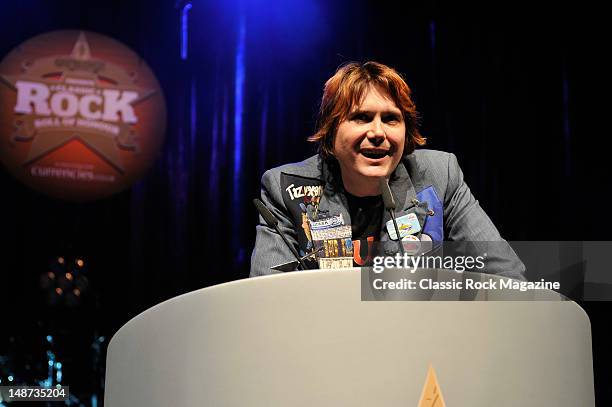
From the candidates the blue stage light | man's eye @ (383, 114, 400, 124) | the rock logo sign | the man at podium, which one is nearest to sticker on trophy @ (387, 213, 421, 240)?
the man at podium

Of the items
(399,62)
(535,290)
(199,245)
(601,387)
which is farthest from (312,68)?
(535,290)

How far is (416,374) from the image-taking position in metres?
0.98

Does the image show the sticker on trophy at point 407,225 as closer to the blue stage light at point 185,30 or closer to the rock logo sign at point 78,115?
the rock logo sign at point 78,115

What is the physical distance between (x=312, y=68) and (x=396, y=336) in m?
3.20

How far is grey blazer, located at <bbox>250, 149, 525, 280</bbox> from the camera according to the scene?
183 cm

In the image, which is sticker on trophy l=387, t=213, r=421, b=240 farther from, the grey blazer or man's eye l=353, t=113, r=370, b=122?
man's eye l=353, t=113, r=370, b=122

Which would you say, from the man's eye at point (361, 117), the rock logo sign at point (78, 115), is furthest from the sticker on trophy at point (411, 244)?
the rock logo sign at point (78, 115)

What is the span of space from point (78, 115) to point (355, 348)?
10.6 ft

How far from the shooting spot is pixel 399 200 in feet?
6.20

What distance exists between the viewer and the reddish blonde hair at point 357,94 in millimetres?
1936

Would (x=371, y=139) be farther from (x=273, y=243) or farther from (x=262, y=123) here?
(x=262, y=123)

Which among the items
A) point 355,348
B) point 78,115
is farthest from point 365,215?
point 78,115

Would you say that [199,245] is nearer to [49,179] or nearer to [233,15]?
[49,179]

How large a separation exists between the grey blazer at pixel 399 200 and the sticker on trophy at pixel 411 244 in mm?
69
